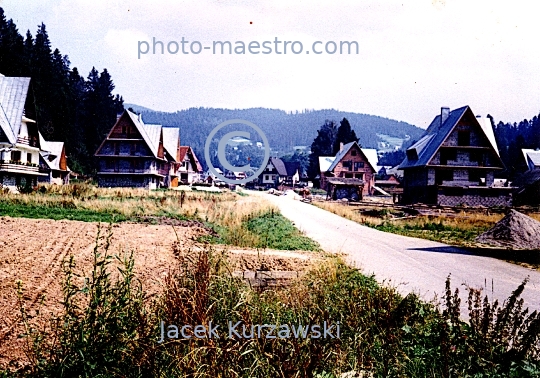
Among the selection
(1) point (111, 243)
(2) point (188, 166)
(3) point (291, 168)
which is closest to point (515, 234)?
(1) point (111, 243)

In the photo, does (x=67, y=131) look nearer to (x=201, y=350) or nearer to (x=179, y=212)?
(x=179, y=212)

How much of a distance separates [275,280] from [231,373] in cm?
387

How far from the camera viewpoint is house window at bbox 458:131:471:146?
40.0 m

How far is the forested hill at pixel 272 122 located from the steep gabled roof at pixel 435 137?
4.70 m

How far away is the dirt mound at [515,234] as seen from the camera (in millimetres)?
13008

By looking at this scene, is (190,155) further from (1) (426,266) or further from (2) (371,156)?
(1) (426,266)

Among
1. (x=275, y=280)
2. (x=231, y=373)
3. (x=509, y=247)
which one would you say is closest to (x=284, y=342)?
(x=231, y=373)

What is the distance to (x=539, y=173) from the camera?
51.3 meters

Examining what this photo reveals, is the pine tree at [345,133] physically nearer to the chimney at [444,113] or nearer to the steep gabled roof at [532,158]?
the steep gabled roof at [532,158]

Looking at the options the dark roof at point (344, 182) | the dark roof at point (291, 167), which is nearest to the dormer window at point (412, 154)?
the dark roof at point (344, 182)

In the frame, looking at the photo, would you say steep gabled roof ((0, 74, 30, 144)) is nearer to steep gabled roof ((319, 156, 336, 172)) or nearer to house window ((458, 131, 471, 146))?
house window ((458, 131, 471, 146))

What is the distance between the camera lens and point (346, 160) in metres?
60.0

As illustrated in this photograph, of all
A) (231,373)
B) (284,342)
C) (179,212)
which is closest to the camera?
(231,373)

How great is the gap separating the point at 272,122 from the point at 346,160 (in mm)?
48249
